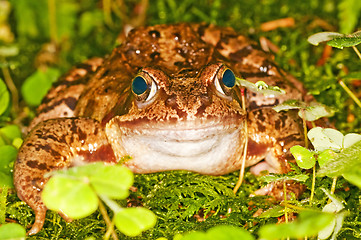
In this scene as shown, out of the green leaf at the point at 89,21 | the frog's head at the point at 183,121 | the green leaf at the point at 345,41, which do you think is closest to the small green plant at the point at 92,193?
the frog's head at the point at 183,121

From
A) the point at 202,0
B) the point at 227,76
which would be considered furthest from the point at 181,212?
the point at 202,0

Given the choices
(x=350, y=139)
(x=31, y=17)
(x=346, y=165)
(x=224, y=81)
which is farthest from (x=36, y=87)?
(x=346, y=165)

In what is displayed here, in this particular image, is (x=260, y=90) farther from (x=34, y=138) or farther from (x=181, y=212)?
(x=34, y=138)

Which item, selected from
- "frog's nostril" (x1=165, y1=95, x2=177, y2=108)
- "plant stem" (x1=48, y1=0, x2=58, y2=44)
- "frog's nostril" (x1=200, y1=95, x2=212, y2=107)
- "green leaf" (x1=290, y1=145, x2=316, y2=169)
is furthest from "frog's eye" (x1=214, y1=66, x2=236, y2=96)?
"plant stem" (x1=48, y1=0, x2=58, y2=44)

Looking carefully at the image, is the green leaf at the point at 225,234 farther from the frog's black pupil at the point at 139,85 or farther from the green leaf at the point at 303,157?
the frog's black pupil at the point at 139,85

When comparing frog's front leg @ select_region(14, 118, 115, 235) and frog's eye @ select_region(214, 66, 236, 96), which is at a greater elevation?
Answer: frog's eye @ select_region(214, 66, 236, 96)

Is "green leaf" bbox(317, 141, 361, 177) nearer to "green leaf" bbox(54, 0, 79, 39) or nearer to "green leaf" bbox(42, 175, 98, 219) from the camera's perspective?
"green leaf" bbox(42, 175, 98, 219)

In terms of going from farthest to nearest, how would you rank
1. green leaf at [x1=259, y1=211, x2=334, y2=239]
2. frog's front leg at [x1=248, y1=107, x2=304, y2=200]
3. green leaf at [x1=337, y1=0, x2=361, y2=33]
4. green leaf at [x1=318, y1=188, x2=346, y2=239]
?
green leaf at [x1=337, y1=0, x2=361, y2=33], frog's front leg at [x1=248, y1=107, x2=304, y2=200], green leaf at [x1=318, y1=188, x2=346, y2=239], green leaf at [x1=259, y1=211, x2=334, y2=239]
